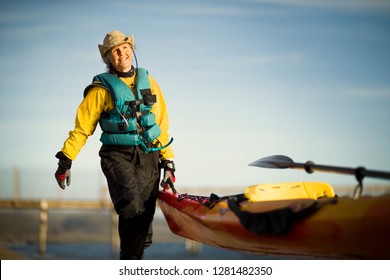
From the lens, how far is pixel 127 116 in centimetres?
407

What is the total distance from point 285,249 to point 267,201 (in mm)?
304

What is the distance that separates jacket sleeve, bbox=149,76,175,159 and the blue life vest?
11cm

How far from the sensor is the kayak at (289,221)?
3042 millimetres

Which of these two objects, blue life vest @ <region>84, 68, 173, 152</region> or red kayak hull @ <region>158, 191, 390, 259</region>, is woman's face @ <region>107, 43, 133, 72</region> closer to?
blue life vest @ <region>84, 68, 173, 152</region>

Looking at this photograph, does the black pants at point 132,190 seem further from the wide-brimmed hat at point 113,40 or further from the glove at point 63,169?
the wide-brimmed hat at point 113,40

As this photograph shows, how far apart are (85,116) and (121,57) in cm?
45

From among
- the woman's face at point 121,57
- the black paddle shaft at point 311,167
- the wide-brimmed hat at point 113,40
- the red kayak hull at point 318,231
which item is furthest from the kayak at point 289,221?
the wide-brimmed hat at point 113,40

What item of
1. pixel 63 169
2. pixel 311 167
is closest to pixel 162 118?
pixel 63 169

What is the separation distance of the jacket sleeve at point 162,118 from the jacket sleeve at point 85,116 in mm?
355

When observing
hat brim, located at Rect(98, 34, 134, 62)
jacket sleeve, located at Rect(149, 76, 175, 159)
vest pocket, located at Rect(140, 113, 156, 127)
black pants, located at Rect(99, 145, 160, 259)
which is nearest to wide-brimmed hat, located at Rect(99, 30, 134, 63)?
hat brim, located at Rect(98, 34, 134, 62)

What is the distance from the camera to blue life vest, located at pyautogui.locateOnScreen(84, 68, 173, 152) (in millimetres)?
4039
